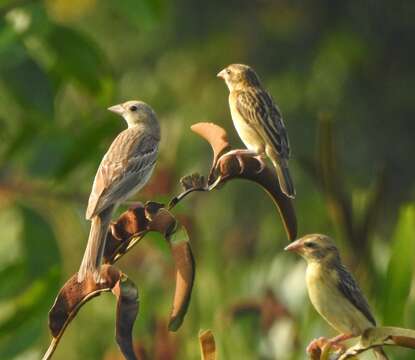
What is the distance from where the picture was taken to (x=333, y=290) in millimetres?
3191

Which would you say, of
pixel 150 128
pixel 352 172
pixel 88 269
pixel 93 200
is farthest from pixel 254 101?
pixel 352 172

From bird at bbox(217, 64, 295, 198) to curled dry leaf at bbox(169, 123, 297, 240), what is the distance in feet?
1.88

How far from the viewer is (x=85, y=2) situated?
488 inches

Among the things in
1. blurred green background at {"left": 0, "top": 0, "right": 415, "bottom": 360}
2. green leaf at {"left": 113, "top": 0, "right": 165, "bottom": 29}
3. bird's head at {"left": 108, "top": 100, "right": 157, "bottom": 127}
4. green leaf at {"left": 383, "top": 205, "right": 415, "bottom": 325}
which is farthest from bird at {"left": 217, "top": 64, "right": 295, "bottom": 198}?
green leaf at {"left": 113, "top": 0, "right": 165, "bottom": 29}

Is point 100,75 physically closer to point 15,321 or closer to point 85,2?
point 15,321

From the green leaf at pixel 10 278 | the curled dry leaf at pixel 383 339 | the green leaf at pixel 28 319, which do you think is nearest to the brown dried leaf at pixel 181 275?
the curled dry leaf at pixel 383 339

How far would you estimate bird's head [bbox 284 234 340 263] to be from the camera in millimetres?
2785

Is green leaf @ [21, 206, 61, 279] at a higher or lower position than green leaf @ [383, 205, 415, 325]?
higher

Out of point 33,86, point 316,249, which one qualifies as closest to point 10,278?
point 33,86

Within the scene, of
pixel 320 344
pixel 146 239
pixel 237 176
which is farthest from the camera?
pixel 146 239

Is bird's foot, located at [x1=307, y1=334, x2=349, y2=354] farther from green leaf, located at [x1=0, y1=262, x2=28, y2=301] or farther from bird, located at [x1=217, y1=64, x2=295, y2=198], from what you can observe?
green leaf, located at [x1=0, y1=262, x2=28, y2=301]

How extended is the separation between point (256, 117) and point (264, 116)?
2 centimetres

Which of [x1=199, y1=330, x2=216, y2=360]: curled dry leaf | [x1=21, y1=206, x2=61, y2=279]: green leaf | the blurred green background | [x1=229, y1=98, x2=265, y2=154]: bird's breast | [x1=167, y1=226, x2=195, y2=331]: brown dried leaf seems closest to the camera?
[x1=167, y1=226, x2=195, y2=331]: brown dried leaf

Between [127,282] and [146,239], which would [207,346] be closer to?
[127,282]
